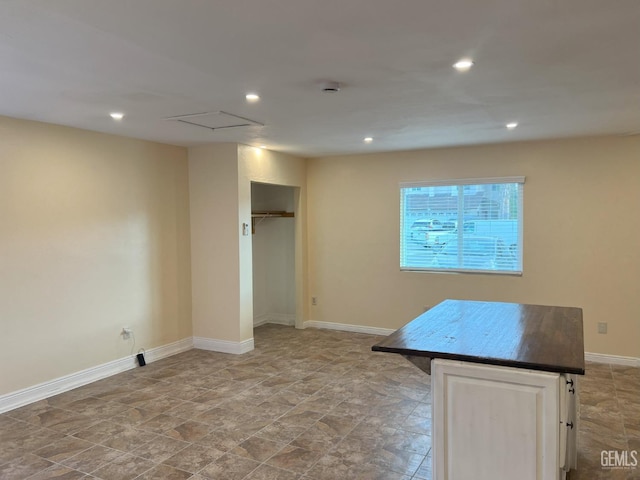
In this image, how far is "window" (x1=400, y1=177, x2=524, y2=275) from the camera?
17.0 feet

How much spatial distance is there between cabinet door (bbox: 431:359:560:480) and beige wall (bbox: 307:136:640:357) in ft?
11.3

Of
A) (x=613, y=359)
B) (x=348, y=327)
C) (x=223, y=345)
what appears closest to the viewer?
(x=613, y=359)

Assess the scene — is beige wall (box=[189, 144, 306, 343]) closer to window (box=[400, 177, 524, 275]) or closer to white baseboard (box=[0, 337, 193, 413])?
white baseboard (box=[0, 337, 193, 413])

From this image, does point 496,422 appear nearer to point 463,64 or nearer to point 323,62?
point 463,64

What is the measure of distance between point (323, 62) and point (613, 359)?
4.43m

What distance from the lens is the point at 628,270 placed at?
4.66 metres

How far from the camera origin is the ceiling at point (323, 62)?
1.84 meters

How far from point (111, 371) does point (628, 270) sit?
537 cm

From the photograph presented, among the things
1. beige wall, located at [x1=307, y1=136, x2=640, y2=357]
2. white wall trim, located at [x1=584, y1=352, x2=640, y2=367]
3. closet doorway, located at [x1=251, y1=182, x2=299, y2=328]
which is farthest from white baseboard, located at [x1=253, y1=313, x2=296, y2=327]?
white wall trim, located at [x1=584, y1=352, x2=640, y2=367]

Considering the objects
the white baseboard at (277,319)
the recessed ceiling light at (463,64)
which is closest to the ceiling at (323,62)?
the recessed ceiling light at (463,64)

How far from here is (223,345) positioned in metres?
5.20

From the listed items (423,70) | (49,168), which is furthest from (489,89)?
(49,168)

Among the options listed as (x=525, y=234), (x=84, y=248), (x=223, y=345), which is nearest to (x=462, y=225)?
(x=525, y=234)

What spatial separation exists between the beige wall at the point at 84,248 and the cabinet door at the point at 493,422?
3426 millimetres
